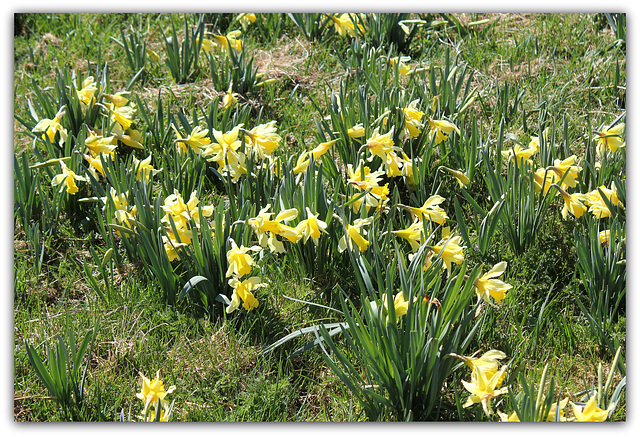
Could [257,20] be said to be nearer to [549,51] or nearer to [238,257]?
[549,51]

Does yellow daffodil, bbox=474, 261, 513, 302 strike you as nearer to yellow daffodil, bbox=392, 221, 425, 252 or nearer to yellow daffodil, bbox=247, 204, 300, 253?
yellow daffodil, bbox=392, 221, 425, 252

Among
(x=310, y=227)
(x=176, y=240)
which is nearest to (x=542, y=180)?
(x=310, y=227)

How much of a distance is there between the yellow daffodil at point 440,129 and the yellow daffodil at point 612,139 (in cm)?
49

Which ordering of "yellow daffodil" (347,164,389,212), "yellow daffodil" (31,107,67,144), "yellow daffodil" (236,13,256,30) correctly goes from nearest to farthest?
1. "yellow daffodil" (347,164,389,212)
2. "yellow daffodil" (31,107,67,144)
3. "yellow daffodil" (236,13,256,30)

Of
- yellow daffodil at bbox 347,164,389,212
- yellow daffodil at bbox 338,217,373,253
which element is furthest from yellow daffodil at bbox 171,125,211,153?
yellow daffodil at bbox 338,217,373,253

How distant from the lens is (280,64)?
2.94 metres

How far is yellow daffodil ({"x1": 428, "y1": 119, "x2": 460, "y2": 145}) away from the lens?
6.97 ft

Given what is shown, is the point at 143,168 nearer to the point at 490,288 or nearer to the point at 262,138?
the point at 262,138

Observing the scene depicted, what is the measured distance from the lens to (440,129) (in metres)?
2.15

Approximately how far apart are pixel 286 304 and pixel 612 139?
122 cm

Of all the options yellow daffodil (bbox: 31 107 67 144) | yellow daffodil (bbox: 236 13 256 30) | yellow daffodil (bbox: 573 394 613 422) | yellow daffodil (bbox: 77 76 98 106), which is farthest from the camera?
yellow daffodil (bbox: 236 13 256 30)

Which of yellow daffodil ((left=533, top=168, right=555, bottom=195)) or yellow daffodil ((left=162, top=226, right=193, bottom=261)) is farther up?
yellow daffodil ((left=533, top=168, right=555, bottom=195))

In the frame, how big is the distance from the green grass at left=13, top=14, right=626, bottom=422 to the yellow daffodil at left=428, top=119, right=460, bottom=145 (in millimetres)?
100

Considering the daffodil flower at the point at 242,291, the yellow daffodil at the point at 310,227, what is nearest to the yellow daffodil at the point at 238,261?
the daffodil flower at the point at 242,291
